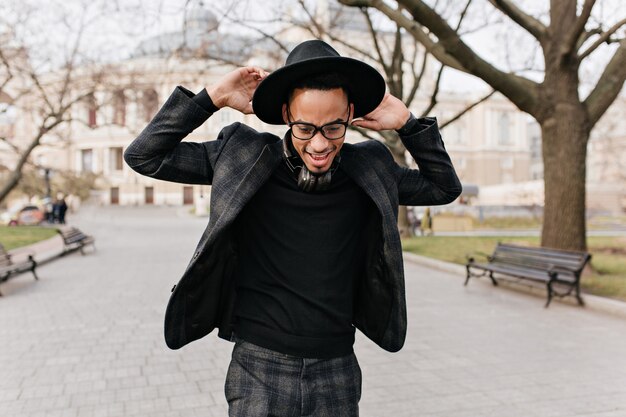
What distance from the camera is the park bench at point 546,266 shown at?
28.4 ft

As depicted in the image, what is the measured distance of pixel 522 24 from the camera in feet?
35.1

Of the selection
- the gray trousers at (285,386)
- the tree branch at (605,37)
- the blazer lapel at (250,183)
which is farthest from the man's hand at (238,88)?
the tree branch at (605,37)

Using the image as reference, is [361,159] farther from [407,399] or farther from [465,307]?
[465,307]

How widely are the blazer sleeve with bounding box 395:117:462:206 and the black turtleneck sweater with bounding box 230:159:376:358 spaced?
8.7 inches

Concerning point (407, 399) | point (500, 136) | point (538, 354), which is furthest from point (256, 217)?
point (500, 136)

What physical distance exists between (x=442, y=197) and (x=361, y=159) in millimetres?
384

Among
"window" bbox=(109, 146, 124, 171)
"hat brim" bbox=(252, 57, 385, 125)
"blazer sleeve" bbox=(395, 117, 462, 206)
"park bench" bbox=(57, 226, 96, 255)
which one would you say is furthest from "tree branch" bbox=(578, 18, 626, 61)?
"window" bbox=(109, 146, 124, 171)

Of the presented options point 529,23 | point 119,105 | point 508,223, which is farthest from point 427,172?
point 508,223

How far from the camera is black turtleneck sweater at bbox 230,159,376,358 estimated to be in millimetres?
1894

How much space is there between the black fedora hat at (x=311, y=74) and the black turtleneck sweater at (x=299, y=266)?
0.21 metres

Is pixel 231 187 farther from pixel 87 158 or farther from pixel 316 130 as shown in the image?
pixel 87 158

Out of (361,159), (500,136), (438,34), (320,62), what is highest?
(500,136)

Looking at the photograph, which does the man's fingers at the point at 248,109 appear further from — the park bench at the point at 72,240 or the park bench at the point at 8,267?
the park bench at the point at 72,240

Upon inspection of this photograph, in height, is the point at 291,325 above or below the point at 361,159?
below
